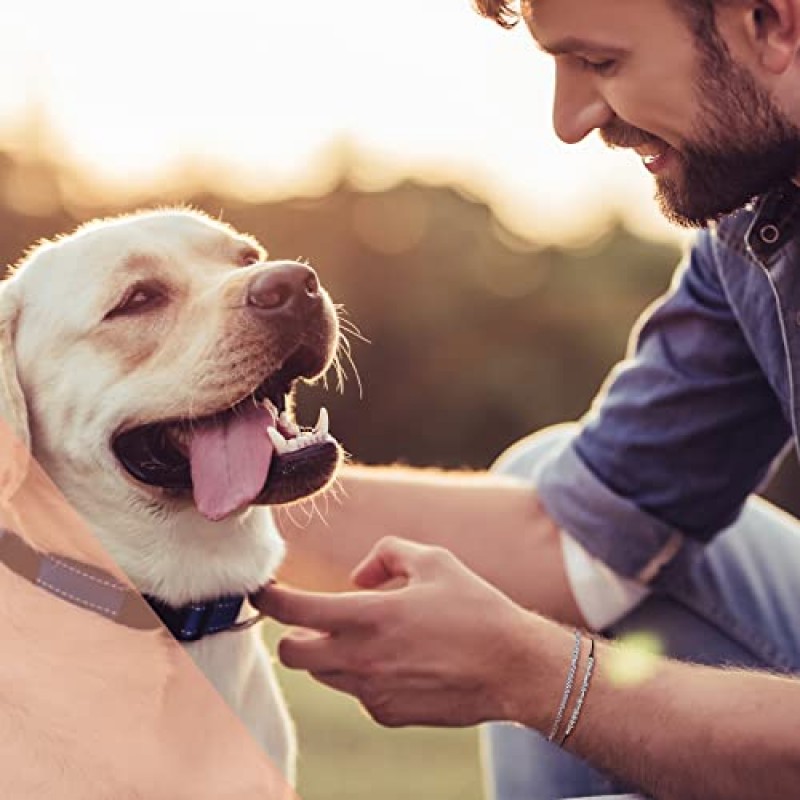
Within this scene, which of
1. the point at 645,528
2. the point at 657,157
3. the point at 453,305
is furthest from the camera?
the point at 453,305

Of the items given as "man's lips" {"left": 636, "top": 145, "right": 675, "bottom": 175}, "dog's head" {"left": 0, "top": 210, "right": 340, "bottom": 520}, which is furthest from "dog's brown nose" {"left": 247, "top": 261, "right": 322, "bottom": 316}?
"man's lips" {"left": 636, "top": 145, "right": 675, "bottom": 175}

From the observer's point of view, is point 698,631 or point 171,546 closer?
point 171,546

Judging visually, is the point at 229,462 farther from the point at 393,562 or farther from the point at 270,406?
the point at 393,562

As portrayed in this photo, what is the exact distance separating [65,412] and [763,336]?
4.76 ft

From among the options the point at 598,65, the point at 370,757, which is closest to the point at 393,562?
the point at 598,65

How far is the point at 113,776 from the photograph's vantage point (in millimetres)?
2225

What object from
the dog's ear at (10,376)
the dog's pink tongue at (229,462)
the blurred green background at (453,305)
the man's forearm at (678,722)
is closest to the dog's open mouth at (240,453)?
the dog's pink tongue at (229,462)

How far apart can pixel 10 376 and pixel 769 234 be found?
1529 mm

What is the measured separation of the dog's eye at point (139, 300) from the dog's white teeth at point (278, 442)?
0.38 metres

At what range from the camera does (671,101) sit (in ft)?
8.49

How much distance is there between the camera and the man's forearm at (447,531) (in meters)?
3.15

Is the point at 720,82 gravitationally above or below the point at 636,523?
above

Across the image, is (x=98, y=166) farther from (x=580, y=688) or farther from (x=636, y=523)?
(x=580, y=688)

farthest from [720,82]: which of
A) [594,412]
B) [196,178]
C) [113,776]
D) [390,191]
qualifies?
[390,191]
